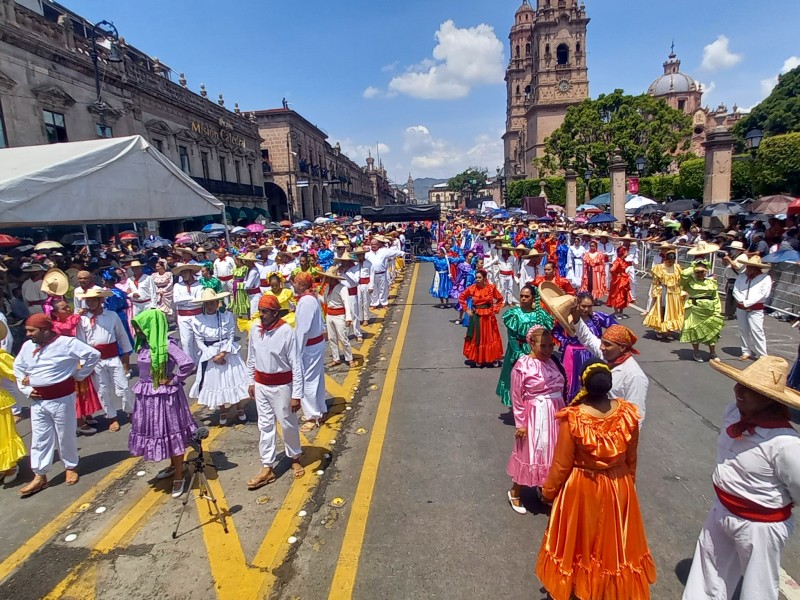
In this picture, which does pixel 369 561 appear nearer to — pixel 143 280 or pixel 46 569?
pixel 46 569

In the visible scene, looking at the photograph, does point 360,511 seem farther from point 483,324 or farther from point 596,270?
point 596,270

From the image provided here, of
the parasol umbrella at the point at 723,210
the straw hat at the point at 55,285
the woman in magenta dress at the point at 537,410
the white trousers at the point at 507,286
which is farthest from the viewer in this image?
the parasol umbrella at the point at 723,210

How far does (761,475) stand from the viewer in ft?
7.89

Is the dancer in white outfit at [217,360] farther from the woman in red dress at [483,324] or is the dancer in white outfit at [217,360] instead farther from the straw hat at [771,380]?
the straw hat at [771,380]

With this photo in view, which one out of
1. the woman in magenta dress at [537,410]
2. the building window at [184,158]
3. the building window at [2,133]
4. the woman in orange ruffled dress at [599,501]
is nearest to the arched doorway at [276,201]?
the building window at [184,158]

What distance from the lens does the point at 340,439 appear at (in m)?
5.35

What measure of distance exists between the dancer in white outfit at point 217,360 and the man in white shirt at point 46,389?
1263 millimetres

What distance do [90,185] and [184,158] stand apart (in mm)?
24568

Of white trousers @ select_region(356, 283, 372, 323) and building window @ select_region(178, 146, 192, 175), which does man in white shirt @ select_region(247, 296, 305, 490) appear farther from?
building window @ select_region(178, 146, 192, 175)

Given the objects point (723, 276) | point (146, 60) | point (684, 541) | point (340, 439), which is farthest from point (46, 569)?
point (146, 60)

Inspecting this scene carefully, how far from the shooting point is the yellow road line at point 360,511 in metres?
3.21

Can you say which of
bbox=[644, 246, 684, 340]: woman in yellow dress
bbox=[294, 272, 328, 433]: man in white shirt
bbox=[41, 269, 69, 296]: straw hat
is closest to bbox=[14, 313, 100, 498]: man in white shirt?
bbox=[41, 269, 69, 296]: straw hat

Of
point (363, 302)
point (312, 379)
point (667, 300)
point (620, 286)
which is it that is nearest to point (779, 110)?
point (620, 286)

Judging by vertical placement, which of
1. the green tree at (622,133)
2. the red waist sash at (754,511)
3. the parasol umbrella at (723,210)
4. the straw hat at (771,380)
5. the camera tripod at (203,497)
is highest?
the green tree at (622,133)
